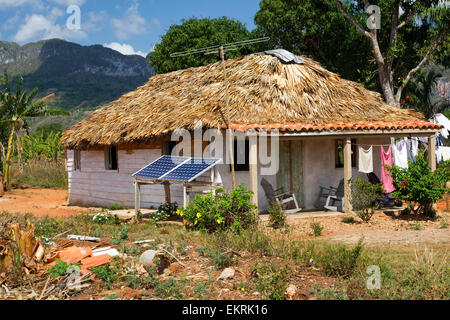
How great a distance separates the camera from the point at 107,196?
1551 centimetres

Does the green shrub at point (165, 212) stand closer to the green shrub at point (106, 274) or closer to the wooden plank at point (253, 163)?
the wooden plank at point (253, 163)

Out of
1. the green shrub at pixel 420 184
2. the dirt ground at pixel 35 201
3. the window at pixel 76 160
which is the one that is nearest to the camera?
the green shrub at pixel 420 184

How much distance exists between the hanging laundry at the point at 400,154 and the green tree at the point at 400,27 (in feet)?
16.5

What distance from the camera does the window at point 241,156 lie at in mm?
12492

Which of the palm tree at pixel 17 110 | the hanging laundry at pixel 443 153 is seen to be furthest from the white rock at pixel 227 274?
the palm tree at pixel 17 110

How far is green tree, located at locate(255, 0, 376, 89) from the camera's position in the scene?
2347 centimetres

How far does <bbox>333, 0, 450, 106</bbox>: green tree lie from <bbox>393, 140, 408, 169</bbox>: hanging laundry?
16.5 ft

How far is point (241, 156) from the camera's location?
12.6 meters

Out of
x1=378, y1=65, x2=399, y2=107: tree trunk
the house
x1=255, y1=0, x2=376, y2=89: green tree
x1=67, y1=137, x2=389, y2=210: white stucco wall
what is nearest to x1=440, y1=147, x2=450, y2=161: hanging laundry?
x1=378, y1=65, x2=399, y2=107: tree trunk

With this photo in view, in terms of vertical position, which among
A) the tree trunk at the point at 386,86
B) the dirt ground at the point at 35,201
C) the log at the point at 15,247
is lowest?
the dirt ground at the point at 35,201

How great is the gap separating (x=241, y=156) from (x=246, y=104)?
1.41m

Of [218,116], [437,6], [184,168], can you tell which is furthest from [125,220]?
[437,6]

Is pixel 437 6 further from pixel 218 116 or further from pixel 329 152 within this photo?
pixel 218 116

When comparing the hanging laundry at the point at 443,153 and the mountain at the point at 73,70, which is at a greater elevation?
the mountain at the point at 73,70
